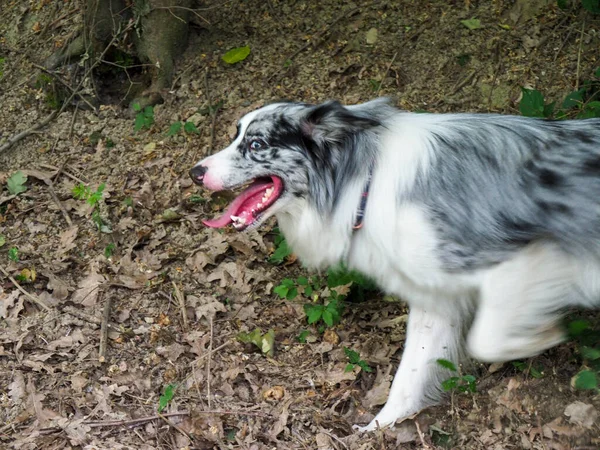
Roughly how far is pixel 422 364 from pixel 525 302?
0.80m

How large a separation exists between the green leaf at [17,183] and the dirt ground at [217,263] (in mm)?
54

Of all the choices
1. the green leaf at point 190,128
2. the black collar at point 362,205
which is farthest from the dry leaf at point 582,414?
the green leaf at point 190,128

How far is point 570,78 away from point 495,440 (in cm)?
273

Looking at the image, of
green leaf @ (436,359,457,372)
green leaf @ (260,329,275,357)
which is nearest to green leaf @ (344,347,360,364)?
green leaf @ (260,329,275,357)

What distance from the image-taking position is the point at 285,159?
347 cm

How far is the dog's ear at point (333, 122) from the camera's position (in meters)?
3.34

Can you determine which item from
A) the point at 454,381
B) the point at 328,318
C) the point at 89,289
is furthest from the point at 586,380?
the point at 89,289

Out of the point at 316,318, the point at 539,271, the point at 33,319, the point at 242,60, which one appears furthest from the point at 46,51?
the point at 539,271

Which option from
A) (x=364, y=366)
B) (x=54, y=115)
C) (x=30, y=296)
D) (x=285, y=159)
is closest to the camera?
(x=285, y=159)

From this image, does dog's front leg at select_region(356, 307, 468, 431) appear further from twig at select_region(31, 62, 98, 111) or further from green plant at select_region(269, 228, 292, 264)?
twig at select_region(31, 62, 98, 111)

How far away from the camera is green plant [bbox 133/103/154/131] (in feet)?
17.7

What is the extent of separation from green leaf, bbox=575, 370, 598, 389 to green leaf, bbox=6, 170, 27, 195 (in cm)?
380

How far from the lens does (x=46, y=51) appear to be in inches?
232

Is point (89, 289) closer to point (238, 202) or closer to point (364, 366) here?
point (238, 202)
